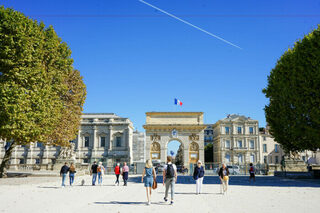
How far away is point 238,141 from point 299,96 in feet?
158

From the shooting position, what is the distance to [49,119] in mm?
22328

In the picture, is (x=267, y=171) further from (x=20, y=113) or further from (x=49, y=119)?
(x=20, y=113)

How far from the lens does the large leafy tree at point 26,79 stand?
19219 millimetres

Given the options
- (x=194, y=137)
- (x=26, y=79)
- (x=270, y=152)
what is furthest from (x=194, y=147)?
(x=26, y=79)

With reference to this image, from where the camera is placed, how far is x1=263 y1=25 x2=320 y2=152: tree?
2169 centimetres

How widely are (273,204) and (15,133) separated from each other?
17.0 m

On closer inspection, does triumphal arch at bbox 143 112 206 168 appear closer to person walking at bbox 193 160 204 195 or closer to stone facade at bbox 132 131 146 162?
stone facade at bbox 132 131 146 162

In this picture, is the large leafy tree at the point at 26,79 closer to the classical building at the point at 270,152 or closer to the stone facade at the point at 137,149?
the stone facade at the point at 137,149

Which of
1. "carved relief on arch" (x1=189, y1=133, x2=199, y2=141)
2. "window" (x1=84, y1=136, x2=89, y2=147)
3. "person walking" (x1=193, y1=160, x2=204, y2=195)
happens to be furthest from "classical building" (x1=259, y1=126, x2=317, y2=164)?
"person walking" (x1=193, y1=160, x2=204, y2=195)

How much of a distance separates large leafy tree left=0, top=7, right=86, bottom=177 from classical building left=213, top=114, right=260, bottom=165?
52.4 meters

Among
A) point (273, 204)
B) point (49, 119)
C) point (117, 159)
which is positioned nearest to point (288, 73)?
point (273, 204)

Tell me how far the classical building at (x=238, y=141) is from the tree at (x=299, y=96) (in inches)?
1674

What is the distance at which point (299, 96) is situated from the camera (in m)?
22.7

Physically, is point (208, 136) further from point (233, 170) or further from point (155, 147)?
point (233, 170)
